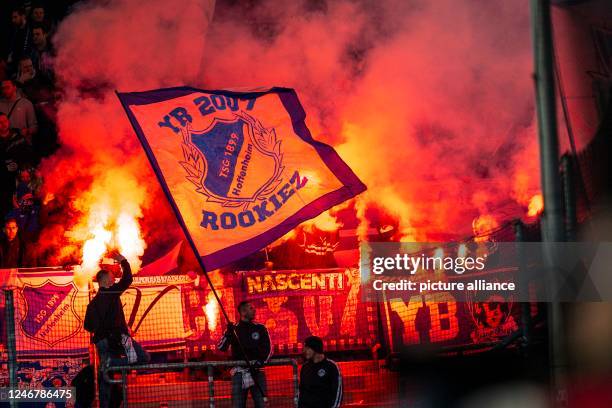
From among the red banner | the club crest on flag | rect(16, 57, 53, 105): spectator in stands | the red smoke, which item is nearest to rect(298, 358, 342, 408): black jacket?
the club crest on flag

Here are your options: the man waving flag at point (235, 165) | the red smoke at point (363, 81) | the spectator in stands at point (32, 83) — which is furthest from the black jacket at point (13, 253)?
the man waving flag at point (235, 165)

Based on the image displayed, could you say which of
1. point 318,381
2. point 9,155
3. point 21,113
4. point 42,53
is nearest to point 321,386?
point 318,381

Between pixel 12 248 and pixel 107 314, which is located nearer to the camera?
pixel 107 314

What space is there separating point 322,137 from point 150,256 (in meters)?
3.10

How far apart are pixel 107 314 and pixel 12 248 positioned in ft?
13.3

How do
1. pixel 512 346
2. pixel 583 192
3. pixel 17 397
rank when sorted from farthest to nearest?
1. pixel 583 192
2. pixel 512 346
3. pixel 17 397

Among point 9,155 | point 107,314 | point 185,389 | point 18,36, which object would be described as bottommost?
point 185,389

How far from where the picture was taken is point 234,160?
8039mm

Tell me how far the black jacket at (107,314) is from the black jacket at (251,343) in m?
1.10

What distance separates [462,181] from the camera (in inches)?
465

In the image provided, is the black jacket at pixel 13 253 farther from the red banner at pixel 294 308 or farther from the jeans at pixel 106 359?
the jeans at pixel 106 359

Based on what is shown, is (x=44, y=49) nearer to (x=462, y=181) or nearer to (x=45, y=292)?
(x=45, y=292)

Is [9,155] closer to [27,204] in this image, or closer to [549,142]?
[27,204]

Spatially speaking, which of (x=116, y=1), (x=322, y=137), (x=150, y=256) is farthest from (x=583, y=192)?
(x=116, y=1)
